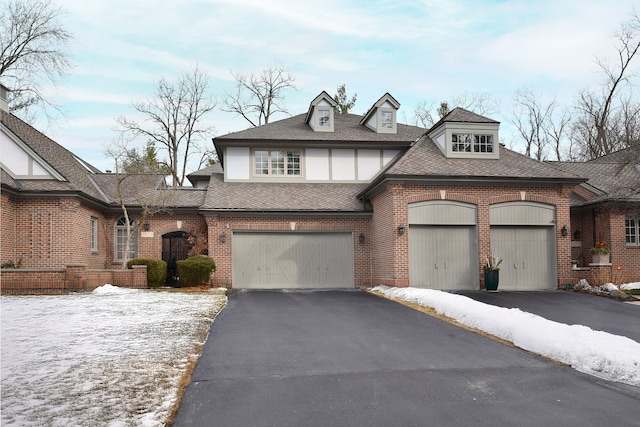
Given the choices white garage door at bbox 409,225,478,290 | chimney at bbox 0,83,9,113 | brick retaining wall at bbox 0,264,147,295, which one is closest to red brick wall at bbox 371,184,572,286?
white garage door at bbox 409,225,478,290

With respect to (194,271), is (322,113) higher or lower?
higher

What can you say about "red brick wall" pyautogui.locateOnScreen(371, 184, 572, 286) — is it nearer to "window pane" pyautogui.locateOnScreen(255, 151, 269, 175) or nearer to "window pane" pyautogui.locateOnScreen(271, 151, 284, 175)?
"window pane" pyautogui.locateOnScreen(271, 151, 284, 175)

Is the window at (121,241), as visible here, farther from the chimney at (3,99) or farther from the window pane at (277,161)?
the window pane at (277,161)

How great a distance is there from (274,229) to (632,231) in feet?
46.2

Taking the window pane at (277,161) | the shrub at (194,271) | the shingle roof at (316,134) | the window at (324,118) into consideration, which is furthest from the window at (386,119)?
the shrub at (194,271)

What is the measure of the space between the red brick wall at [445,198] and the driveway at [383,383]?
22.2ft

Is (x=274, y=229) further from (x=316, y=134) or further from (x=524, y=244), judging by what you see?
(x=524, y=244)

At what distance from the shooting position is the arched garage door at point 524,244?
18.1 meters

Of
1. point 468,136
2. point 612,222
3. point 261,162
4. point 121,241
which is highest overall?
point 468,136

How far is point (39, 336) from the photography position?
8.85 metres

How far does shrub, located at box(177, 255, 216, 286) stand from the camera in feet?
59.0

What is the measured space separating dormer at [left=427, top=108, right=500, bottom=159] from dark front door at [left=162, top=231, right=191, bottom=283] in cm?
1102

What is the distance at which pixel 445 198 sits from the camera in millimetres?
17734

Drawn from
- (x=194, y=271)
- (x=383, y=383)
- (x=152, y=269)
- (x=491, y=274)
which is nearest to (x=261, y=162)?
(x=194, y=271)
